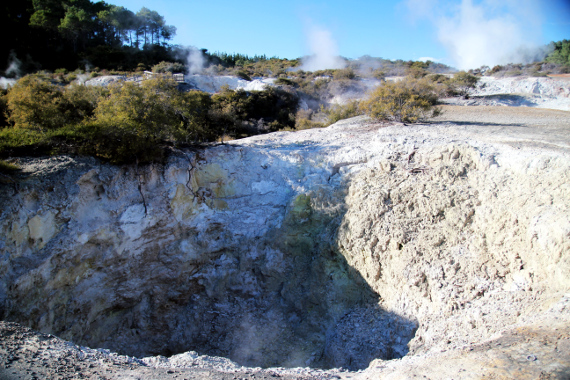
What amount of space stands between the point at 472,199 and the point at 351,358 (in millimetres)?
4453

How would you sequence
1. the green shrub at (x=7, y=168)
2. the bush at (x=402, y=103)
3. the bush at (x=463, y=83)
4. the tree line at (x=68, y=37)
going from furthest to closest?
the tree line at (x=68, y=37), the bush at (x=463, y=83), the bush at (x=402, y=103), the green shrub at (x=7, y=168)

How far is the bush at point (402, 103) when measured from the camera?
1110 cm

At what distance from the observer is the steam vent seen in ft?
18.2

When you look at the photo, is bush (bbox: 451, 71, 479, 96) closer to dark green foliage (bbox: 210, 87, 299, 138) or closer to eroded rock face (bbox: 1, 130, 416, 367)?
dark green foliage (bbox: 210, 87, 299, 138)

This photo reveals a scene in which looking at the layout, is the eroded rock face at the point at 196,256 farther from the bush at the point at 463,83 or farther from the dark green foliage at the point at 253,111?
the bush at the point at 463,83

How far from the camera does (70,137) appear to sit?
25.0 feet

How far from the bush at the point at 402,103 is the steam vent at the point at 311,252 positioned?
37.6 inches

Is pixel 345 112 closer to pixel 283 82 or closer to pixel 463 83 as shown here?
pixel 463 83

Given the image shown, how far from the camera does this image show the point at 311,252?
344 inches

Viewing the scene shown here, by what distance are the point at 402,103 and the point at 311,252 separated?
6.68 m

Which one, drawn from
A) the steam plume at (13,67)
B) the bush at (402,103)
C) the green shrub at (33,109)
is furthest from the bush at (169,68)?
the bush at (402,103)

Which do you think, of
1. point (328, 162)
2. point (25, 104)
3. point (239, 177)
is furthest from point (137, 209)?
point (328, 162)

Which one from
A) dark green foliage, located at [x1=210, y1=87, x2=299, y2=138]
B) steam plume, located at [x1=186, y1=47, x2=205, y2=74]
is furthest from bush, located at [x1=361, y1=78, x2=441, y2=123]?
steam plume, located at [x1=186, y1=47, x2=205, y2=74]

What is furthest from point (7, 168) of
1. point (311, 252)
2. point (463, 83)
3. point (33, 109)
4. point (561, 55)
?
point (561, 55)
